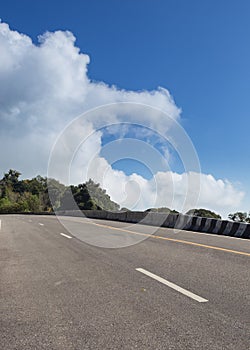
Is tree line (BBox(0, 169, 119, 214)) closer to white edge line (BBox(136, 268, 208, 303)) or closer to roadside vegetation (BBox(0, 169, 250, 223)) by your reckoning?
roadside vegetation (BBox(0, 169, 250, 223))

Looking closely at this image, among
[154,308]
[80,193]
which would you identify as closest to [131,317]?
[154,308]

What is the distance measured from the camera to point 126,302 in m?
4.45

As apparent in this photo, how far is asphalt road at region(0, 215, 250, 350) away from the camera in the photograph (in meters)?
3.27

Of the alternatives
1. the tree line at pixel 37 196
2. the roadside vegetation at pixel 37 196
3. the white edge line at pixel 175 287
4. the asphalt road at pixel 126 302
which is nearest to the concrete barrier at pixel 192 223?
the asphalt road at pixel 126 302

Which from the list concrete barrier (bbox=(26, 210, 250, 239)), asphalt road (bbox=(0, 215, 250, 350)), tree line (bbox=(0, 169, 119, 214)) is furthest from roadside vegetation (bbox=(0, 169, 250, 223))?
asphalt road (bbox=(0, 215, 250, 350))

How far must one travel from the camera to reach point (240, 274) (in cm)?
602

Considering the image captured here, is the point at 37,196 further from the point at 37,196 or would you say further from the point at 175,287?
the point at 175,287

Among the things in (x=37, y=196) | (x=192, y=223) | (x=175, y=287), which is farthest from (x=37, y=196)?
(x=175, y=287)

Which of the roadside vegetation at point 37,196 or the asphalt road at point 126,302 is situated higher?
the roadside vegetation at point 37,196

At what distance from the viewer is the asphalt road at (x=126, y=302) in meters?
3.27

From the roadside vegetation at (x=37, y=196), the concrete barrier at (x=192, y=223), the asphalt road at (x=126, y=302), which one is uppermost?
the roadside vegetation at (x=37, y=196)

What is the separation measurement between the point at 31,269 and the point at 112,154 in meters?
12.1

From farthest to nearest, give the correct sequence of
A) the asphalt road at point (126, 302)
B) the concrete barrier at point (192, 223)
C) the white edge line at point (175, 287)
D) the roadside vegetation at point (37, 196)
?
the roadside vegetation at point (37, 196) → the concrete barrier at point (192, 223) → the white edge line at point (175, 287) → the asphalt road at point (126, 302)

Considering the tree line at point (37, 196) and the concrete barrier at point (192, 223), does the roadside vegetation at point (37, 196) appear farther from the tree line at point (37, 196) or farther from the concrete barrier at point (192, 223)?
the concrete barrier at point (192, 223)
